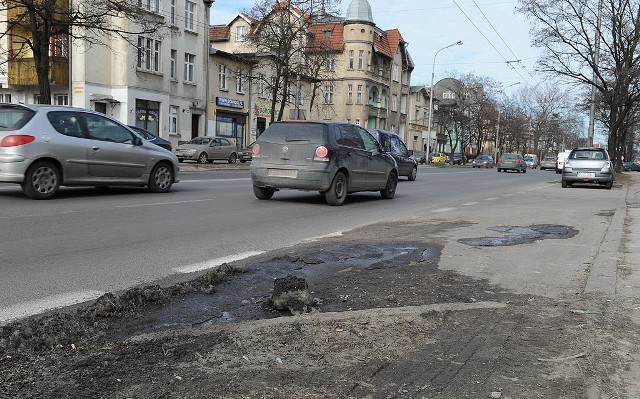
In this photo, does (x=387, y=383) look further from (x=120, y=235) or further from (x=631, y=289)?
(x=120, y=235)

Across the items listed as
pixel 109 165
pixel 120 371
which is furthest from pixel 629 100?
pixel 120 371

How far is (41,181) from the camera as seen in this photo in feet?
33.2

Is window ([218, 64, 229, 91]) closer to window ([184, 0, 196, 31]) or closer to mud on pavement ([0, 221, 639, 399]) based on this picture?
window ([184, 0, 196, 31])

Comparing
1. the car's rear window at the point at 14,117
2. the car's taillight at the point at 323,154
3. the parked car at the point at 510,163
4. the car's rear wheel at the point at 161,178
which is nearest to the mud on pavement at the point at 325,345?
the car's taillight at the point at 323,154

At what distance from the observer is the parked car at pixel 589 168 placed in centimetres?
2122

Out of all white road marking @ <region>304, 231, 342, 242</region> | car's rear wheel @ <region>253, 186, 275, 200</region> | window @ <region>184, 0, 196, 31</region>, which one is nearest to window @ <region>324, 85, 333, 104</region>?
window @ <region>184, 0, 196, 31</region>

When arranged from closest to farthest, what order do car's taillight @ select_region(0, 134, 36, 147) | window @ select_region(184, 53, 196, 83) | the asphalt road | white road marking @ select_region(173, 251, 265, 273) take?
the asphalt road, white road marking @ select_region(173, 251, 265, 273), car's taillight @ select_region(0, 134, 36, 147), window @ select_region(184, 53, 196, 83)

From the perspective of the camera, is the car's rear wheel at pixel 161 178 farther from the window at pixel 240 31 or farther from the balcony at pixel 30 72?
the window at pixel 240 31

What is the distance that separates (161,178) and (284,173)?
304 centimetres

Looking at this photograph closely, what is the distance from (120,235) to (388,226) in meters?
4.17

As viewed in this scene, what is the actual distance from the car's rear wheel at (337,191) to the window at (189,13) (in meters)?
29.8

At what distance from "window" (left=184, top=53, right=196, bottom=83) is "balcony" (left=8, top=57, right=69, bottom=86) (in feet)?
29.0

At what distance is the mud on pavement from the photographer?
2863 millimetres

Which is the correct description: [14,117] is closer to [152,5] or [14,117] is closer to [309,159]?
[309,159]
